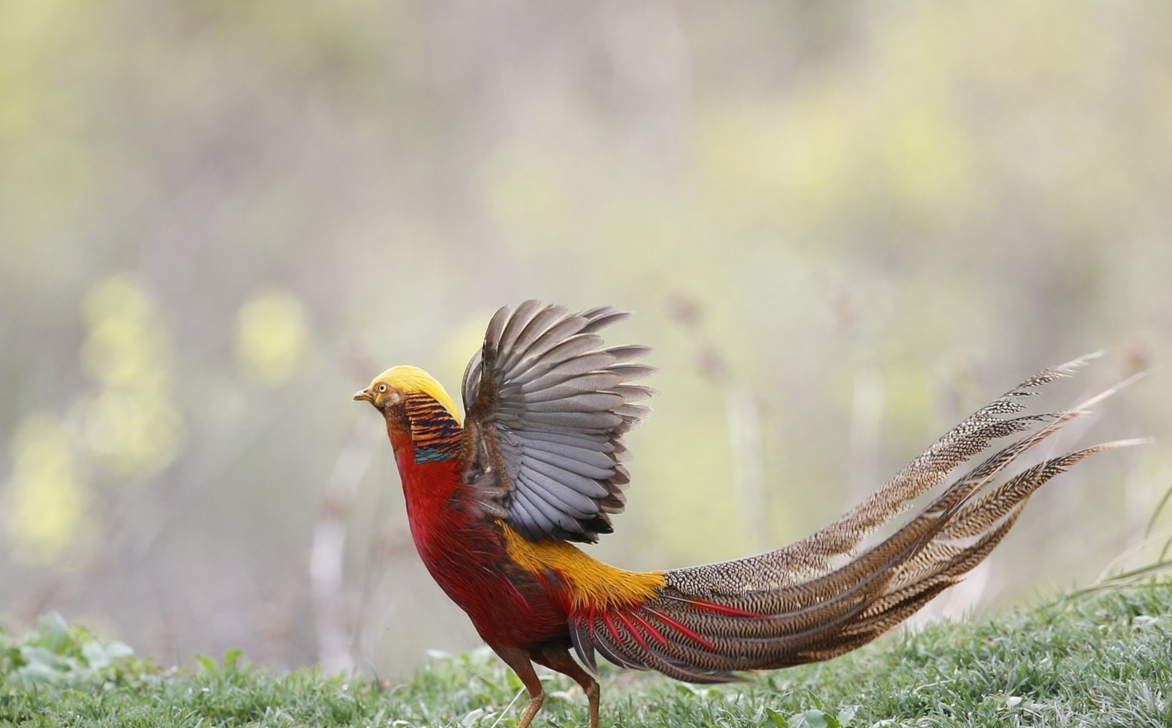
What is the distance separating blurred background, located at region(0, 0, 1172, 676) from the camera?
12414 millimetres

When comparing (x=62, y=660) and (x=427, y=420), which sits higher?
(x=427, y=420)

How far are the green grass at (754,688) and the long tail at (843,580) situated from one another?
0.27m

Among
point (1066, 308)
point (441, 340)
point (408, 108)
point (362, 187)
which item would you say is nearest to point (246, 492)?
point (441, 340)

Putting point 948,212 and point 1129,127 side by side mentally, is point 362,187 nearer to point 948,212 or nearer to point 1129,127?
point 948,212

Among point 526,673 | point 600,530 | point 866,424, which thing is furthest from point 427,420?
point 866,424

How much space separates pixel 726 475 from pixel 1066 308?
4851mm

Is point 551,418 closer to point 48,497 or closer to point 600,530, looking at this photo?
point 600,530

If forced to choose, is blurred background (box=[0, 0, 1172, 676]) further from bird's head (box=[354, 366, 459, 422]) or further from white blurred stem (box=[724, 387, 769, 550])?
bird's head (box=[354, 366, 459, 422])

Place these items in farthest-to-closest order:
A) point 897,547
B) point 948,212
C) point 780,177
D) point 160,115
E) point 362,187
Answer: point 362,187, point 160,115, point 780,177, point 948,212, point 897,547

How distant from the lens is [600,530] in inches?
154

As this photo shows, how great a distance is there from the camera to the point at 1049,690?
12.5ft

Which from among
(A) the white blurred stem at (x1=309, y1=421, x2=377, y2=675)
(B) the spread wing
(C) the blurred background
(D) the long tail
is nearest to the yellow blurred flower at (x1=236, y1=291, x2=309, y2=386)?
(C) the blurred background

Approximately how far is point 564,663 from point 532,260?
13.8 meters

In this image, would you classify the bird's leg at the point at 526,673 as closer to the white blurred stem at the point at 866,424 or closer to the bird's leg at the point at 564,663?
the bird's leg at the point at 564,663
